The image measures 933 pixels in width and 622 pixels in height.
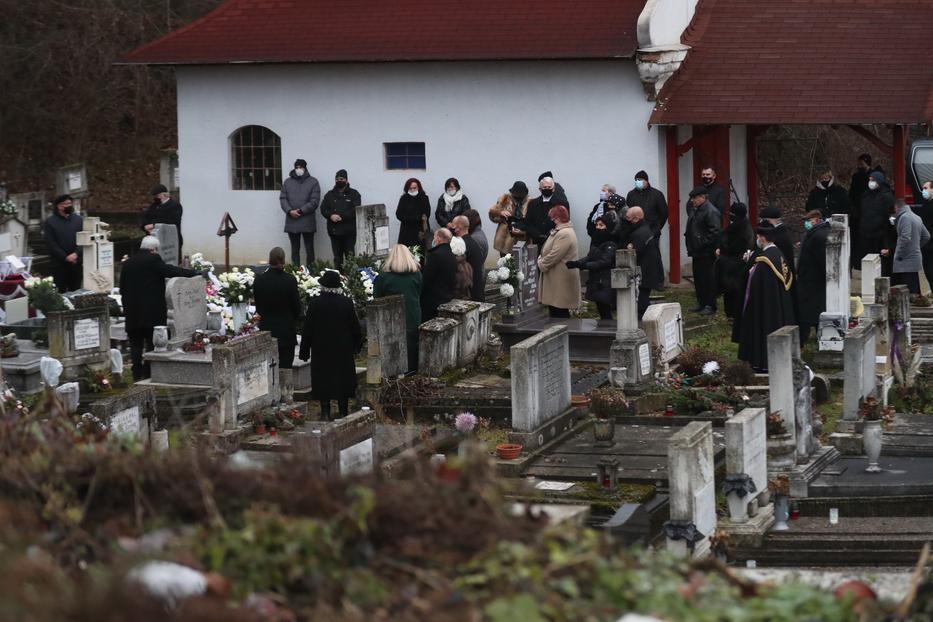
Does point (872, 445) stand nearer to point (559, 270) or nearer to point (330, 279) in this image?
point (330, 279)

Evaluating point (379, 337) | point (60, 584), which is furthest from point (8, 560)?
point (379, 337)

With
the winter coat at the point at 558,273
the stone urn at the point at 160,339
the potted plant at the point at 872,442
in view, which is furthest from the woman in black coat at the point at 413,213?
the potted plant at the point at 872,442

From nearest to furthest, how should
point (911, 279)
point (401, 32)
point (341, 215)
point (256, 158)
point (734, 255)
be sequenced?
1. point (734, 255)
2. point (911, 279)
3. point (341, 215)
4. point (401, 32)
5. point (256, 158)

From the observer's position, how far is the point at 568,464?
48.4 ft

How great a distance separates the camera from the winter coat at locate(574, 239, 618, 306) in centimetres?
1989

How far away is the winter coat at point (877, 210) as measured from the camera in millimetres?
22219

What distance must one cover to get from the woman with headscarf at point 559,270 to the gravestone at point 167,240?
514 cm

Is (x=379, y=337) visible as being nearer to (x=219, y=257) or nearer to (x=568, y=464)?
(x=568, y=464)

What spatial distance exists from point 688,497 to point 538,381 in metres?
3.72

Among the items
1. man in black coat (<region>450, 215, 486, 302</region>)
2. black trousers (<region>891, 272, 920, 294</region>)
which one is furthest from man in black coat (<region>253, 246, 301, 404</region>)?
black trousers (<region>891, 272, 920, 294</region>)

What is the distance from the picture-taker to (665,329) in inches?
725

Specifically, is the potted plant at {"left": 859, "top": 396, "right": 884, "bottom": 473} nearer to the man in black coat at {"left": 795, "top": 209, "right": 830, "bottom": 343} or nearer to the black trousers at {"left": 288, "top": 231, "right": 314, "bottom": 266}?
the man in black coat at {"left": 795, "top": 209, "right": 830, "bottom": 343}

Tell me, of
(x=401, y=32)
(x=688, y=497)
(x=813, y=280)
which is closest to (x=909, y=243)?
(x=813, y=280)

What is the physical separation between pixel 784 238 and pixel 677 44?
708 cm
